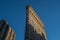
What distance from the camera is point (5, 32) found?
1850 inches

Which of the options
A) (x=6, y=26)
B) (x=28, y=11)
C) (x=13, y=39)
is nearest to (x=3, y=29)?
(x=6, y=26)

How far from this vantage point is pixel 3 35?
45.1m

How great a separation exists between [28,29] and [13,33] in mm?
16282

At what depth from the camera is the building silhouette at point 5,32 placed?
44672 millimetres

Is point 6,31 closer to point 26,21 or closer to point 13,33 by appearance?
point 13,33

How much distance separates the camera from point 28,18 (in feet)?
113

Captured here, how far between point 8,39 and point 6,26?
16.5 ft

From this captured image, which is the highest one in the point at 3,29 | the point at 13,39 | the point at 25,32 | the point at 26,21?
the point at 3,29

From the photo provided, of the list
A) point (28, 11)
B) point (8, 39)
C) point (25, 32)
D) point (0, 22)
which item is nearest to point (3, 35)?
point (8, 39)

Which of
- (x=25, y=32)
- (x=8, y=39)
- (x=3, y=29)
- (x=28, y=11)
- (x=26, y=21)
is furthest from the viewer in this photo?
(x=3, y=29)

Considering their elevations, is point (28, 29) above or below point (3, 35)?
below

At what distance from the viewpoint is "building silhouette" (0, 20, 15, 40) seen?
44.7 metres

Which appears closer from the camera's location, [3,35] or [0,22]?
[3,35]

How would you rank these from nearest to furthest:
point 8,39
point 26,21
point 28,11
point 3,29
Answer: point 26,21 < point 28,11 < point 8,39 < point 3,29
